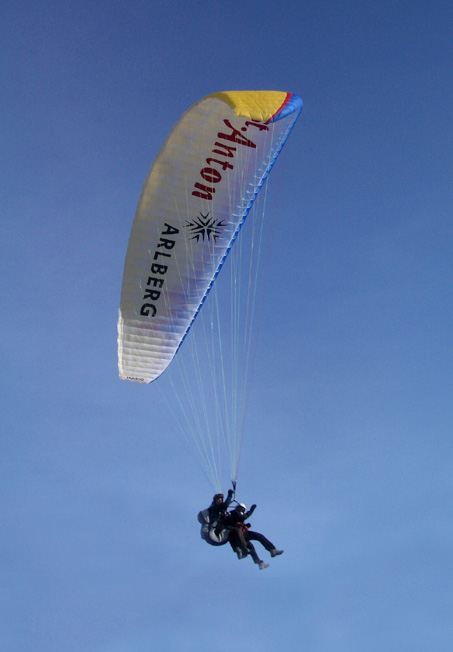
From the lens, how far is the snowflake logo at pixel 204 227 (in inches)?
633

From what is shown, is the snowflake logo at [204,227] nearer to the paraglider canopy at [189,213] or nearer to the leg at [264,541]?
the paraglider canopy at [189,213]

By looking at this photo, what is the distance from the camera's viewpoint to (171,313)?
1667cm

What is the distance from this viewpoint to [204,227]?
16.2 metres

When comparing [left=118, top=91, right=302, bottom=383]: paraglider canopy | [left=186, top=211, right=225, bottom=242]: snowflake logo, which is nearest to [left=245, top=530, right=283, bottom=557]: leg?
[left=118, top=91, right=302, bottom=383]: paraglider canopy

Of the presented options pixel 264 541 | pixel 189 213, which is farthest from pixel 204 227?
pixel 264 541

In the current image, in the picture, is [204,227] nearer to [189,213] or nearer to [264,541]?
[189,213]

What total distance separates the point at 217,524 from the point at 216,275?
5.33 metres

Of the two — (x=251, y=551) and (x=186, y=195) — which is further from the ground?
(x=186, y=195)

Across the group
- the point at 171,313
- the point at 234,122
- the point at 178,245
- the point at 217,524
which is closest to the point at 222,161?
the point at 234,122

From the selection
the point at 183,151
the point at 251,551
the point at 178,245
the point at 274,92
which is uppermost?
the point at 274,92

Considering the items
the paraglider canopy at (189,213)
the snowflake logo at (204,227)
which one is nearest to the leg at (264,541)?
the paraglider canopy at (189,213)

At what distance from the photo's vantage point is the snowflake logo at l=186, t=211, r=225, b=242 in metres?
16.1

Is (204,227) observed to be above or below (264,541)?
above

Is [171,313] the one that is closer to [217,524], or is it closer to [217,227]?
[217,227]
